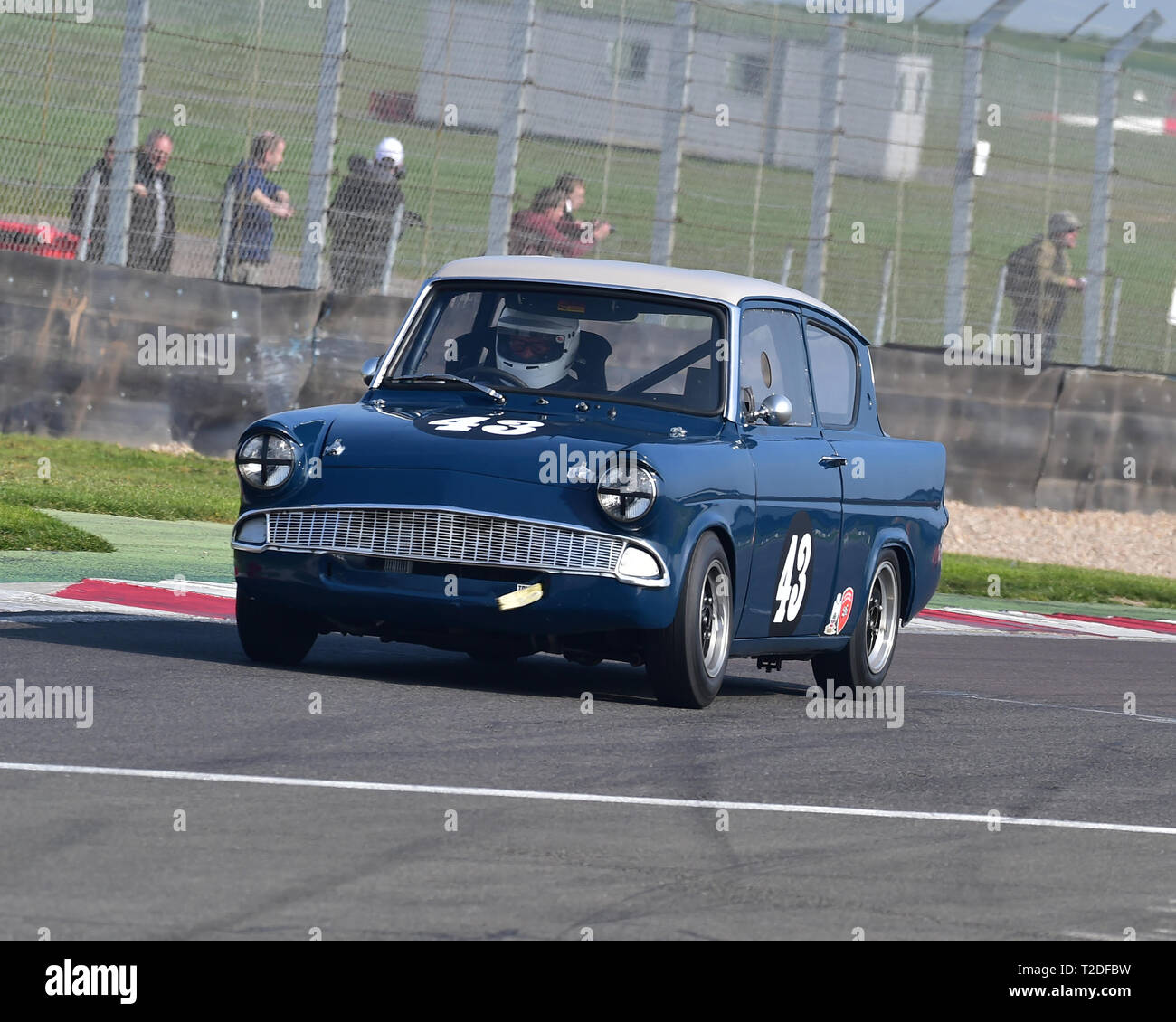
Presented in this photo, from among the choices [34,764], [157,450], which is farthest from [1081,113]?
[34,764]

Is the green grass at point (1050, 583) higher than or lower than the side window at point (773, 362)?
lower

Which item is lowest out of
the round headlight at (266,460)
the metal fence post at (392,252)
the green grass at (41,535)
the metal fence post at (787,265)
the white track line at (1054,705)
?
the white track line at (1054,705)

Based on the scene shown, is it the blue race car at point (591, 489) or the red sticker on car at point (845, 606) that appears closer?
the blue race car at point (591, 489)

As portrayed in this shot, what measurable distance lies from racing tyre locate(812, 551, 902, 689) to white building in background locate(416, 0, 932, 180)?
9109mm

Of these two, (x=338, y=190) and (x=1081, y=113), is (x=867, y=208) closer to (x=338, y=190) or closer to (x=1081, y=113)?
(x=1081, y=113)

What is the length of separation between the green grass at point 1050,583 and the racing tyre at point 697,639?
8726 millimetres

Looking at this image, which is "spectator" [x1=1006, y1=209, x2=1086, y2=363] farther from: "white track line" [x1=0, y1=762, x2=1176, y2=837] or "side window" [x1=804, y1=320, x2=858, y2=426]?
"white track line" [x1=0, y1=762, x2=1176, y2=837]

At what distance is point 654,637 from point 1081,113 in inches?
571

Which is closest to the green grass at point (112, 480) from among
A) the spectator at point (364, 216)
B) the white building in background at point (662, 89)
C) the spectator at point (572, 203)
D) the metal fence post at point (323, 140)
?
the metal fence post at point (323, 140)

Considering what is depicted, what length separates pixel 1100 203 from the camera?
21.8 m

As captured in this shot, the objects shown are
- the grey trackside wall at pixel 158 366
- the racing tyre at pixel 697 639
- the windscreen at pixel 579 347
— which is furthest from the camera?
the grey trackside wall at pixel 158 366

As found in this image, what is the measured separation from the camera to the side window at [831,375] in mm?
10312

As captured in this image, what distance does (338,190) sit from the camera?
18547mm

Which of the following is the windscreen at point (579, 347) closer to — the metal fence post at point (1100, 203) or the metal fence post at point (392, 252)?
the metal fence post at point (392, 252)
